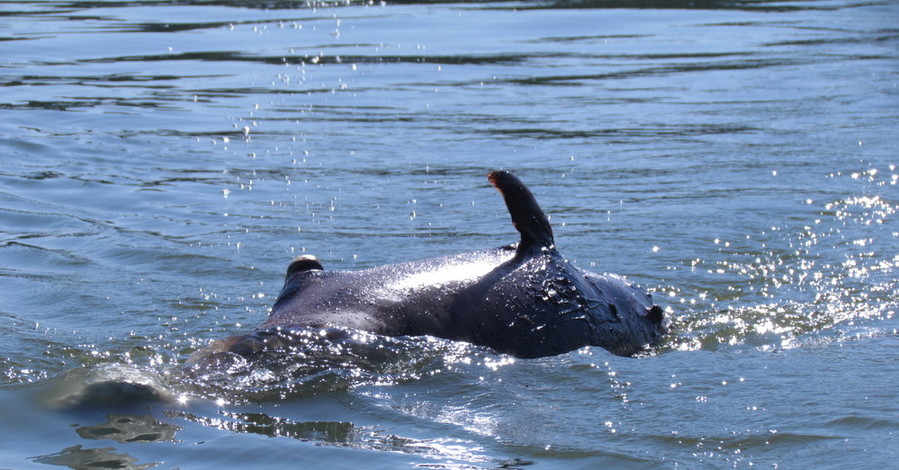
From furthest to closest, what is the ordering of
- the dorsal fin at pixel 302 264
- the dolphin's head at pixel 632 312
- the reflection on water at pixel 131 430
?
the dolphin's head at pixel 632 312 → the dorsal fin at pixel 302 264 → the reflection on water at pixel 131 430

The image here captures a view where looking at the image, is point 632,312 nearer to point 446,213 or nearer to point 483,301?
point 483,301

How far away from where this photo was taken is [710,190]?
9.59 metres

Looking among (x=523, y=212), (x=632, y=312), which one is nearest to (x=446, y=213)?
(x=632, y=312)

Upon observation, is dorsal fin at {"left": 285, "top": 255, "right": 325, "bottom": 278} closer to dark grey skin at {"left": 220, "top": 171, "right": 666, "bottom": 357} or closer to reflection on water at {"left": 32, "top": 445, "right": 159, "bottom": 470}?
dark grey skin at {"left": 220, "top": 171, "right": 666, "bottom": 357}

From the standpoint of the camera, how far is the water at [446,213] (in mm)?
4645

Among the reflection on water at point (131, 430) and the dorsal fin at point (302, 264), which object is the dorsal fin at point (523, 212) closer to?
the dorsal fin at point (302, 264)

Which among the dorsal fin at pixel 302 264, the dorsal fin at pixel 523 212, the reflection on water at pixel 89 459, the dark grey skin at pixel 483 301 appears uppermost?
the dorsal fin at pixel 523 212

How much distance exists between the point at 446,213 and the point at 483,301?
361 cm

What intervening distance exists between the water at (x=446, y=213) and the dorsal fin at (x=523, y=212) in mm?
613

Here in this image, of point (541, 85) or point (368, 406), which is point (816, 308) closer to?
point (368, 406)

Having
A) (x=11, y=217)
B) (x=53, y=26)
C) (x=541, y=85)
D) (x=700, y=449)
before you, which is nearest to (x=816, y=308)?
(x=700, y=449)

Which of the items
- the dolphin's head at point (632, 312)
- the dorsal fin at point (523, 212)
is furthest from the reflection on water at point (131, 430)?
the dolphin's head at point (632, 312)

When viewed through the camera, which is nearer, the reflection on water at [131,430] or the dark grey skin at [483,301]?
the reflection on water at [131,430]

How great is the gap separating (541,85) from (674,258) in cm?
631
